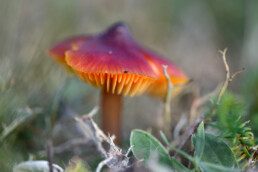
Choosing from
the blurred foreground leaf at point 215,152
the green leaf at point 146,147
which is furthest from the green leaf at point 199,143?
the green leaf at point 146,147

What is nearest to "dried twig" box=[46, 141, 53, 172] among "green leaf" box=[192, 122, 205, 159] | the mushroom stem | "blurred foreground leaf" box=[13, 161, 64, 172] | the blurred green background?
"blurred foreground leaf" box=[13, 161, 64, 172]

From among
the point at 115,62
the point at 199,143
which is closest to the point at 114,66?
the point at 115,62

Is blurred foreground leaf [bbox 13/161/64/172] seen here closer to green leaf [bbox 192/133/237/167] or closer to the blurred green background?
the blurred green background

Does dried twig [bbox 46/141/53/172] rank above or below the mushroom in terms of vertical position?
below

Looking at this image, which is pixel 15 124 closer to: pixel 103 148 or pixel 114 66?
pixel 103 148

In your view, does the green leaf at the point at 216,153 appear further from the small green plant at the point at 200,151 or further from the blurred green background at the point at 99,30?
the blurred green background at the point at 99,30

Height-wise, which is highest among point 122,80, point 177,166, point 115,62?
point 115,62
